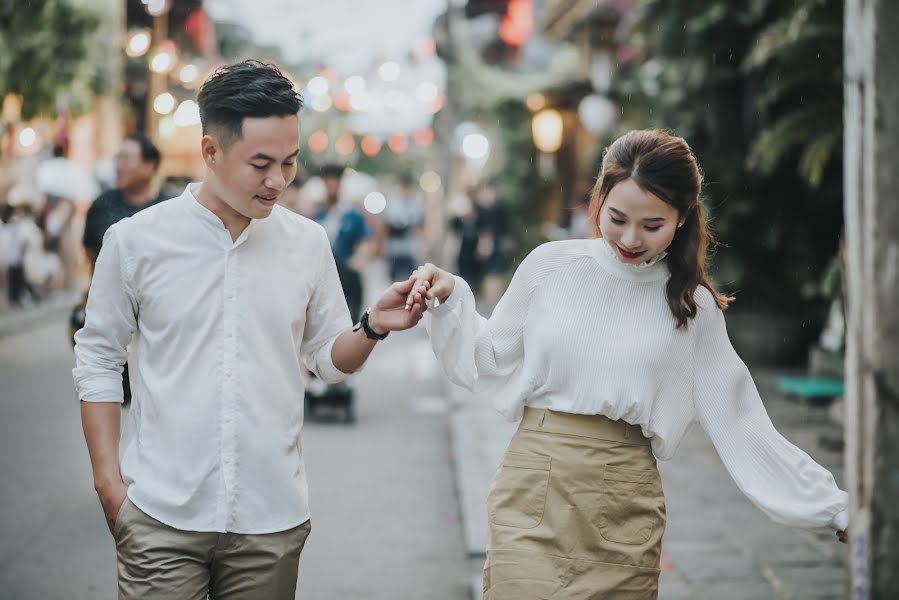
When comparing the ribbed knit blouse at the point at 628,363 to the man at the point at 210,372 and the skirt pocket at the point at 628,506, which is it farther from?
the man at the point at 210,372

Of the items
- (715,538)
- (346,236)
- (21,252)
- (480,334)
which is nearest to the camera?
(480,334)

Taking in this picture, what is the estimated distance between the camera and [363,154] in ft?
187

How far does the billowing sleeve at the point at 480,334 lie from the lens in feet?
10.7

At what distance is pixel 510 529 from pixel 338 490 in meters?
4.73

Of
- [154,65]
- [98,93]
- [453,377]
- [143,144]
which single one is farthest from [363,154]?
[453,377]

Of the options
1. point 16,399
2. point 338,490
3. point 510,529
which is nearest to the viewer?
point 510,529

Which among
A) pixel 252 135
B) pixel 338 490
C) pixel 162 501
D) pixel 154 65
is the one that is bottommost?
pixel 338 490

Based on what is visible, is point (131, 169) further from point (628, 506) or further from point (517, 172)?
point (517, 172)

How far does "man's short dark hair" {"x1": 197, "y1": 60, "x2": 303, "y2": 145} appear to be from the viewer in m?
2.84

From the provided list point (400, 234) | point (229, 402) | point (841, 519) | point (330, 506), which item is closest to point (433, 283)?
point (229, 402)

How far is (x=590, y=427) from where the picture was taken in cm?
313

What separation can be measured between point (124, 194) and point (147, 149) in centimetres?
34

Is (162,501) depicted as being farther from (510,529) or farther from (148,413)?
(510,529)

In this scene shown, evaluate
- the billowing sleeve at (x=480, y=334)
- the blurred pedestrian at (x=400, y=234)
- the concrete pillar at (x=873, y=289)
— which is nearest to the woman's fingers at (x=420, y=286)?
the billowing sleeve at (x=480, y=334)
